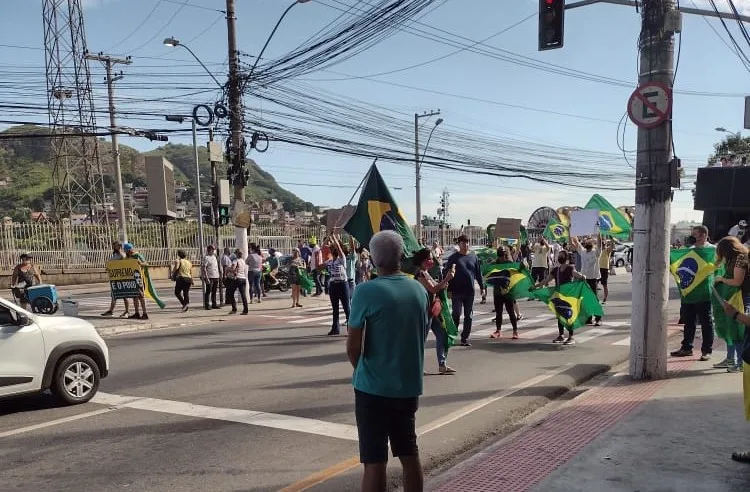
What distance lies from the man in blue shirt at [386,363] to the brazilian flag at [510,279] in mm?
8274

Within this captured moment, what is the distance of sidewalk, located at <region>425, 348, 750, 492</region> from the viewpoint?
13.8 ft

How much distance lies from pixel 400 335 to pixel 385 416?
0.45 m

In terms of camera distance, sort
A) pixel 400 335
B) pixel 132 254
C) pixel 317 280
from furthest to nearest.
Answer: pixel 317 280, pixel 132 254, pixel 400 335

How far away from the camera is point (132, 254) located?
14875 millimetres

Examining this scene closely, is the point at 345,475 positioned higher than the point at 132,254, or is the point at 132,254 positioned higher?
the point at 132,254

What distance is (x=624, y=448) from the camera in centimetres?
482

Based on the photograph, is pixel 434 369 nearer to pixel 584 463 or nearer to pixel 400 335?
pixel 584 463

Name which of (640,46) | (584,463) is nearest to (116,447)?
(584,463)

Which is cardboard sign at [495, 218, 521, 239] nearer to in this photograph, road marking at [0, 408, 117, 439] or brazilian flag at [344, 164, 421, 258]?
brazilian flag at [344, 164, 421, 258]

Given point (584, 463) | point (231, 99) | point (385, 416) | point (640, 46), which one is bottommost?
point (584, 463)

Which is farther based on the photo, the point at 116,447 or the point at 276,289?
the point at 276,289

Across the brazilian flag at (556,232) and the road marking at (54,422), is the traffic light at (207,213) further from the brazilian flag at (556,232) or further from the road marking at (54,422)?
the brazilian flag at (556,232)

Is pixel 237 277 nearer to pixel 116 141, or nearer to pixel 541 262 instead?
pixel 541 262

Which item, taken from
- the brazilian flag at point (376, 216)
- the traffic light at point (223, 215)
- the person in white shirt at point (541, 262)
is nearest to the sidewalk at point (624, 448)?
the brazilian flag at point (376, 216)
